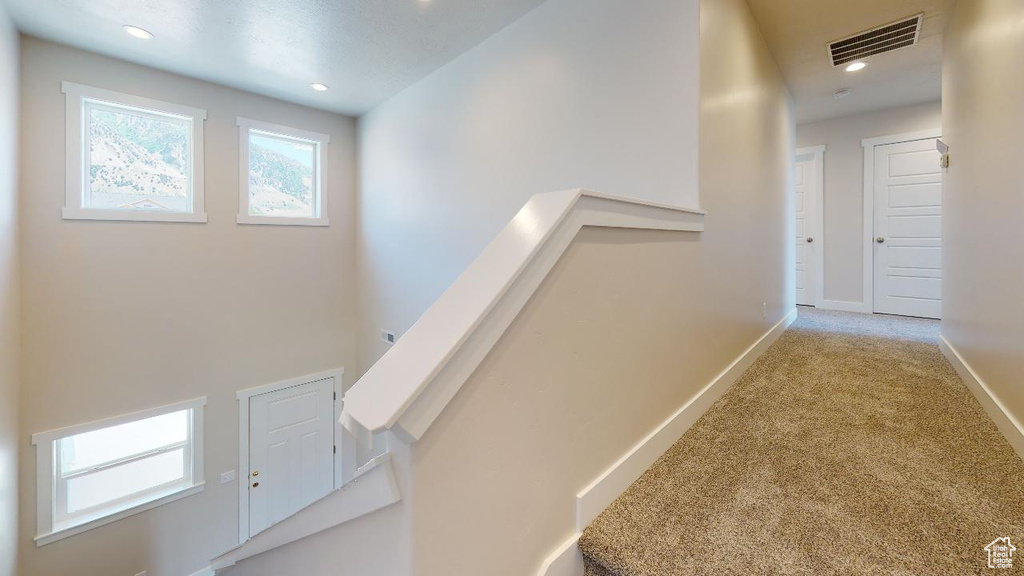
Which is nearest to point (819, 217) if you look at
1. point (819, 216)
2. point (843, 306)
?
point (819, 216)

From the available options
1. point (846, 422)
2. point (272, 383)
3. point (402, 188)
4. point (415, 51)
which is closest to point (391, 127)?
point (402, 188)

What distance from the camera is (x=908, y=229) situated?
14.7ft

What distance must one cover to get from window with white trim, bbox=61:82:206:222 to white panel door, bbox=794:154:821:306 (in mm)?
6832

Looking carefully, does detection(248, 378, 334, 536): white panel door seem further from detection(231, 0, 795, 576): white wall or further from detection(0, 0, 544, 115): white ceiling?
detection(0, 0, 544, 115): white ceiling

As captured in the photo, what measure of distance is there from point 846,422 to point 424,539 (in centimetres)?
204

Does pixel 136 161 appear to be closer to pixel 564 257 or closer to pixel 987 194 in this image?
pixel 564 257

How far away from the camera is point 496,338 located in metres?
0.89

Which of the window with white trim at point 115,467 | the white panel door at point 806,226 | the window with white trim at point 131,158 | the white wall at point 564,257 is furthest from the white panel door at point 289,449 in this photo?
the white panel door at point 806,226

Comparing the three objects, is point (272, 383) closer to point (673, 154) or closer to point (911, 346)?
point (673, 154)

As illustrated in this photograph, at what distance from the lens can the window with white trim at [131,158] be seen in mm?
3381

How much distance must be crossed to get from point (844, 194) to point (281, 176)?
6.60 meters

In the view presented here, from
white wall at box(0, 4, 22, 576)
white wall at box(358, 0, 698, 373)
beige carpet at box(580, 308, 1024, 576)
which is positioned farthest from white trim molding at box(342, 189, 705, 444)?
white wall at box(0, 4, 22, 576)

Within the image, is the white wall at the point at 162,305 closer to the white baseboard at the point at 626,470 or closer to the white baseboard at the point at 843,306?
the white baseboard at the point at 626,470

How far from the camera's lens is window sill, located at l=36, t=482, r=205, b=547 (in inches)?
131
